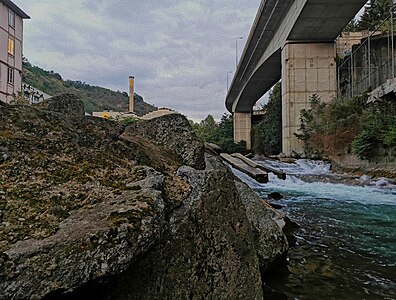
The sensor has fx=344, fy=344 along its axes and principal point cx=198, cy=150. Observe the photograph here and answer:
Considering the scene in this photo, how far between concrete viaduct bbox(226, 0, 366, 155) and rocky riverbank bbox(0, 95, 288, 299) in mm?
15880

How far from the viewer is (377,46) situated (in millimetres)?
25125

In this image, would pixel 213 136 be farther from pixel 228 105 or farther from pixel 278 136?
pixel 278 136

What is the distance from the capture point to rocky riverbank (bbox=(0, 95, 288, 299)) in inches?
54.0

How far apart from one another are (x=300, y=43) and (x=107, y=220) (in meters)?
21.4

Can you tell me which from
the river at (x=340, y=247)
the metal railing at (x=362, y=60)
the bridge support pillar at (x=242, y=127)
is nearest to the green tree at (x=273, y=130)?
the metal railing at (x=362, y=60)

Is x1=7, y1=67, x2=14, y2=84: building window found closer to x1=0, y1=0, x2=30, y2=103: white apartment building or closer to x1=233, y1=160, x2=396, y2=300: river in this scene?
x1=0, y1=0, x2=30, y2=103: white apartment building

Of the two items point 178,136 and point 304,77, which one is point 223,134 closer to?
point 304,77

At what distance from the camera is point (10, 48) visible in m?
27.3

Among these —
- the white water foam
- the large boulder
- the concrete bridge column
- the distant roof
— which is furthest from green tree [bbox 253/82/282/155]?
the large boulder

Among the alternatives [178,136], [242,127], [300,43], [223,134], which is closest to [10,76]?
[300,43]

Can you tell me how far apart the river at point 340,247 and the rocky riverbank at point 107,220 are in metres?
1.16

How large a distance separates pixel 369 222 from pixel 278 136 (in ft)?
81.1

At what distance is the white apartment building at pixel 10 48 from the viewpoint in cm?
2581

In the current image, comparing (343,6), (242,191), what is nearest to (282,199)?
(242,191)
